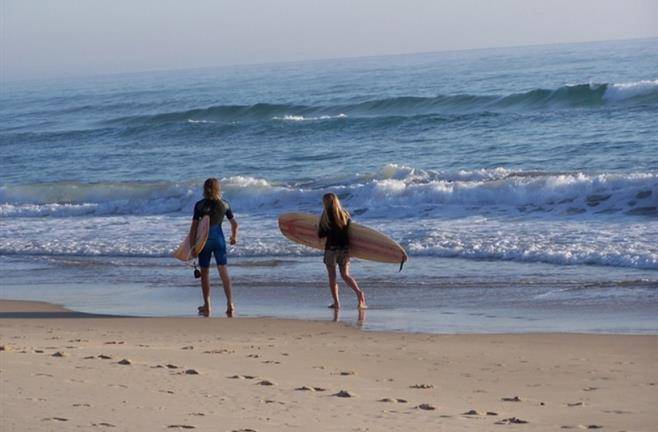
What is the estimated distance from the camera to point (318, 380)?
716 cm

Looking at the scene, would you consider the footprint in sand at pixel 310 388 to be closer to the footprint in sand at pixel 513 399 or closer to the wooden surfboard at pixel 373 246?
the footprint in sand at pixel 513 399

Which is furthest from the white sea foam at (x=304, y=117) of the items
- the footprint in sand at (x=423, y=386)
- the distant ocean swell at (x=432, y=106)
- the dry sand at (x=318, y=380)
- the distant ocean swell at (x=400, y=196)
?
the footprint in sand at (x=423, y=386)

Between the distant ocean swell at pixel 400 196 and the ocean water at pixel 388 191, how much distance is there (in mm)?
55

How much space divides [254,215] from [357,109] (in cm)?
1780

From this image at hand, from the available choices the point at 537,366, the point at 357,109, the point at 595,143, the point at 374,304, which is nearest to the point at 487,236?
the point at 374,304

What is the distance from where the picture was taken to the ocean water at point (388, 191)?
39.0 feet

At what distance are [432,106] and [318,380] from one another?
2861 centimetres

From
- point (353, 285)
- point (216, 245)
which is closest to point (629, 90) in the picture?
point (353, 285)

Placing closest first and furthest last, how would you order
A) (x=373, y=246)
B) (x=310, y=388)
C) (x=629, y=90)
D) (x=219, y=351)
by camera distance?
(x=310, y=388), (x=219, y=351), (x=373, y=246), (x=629, y=90)

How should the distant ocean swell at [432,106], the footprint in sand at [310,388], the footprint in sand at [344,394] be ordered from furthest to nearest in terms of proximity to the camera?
the distant ocean swell at [432,106]
the footprint in sand at [310,388]
the footprint in sand at [344,394]

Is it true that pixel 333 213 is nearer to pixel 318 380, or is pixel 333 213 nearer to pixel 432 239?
pixel 432 239

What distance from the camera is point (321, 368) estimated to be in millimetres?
7707

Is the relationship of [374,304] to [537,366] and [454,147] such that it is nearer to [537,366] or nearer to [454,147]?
[537,366]

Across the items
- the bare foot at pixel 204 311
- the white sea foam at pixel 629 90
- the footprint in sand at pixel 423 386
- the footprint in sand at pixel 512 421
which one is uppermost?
the white sea foam at pixel 629 90
